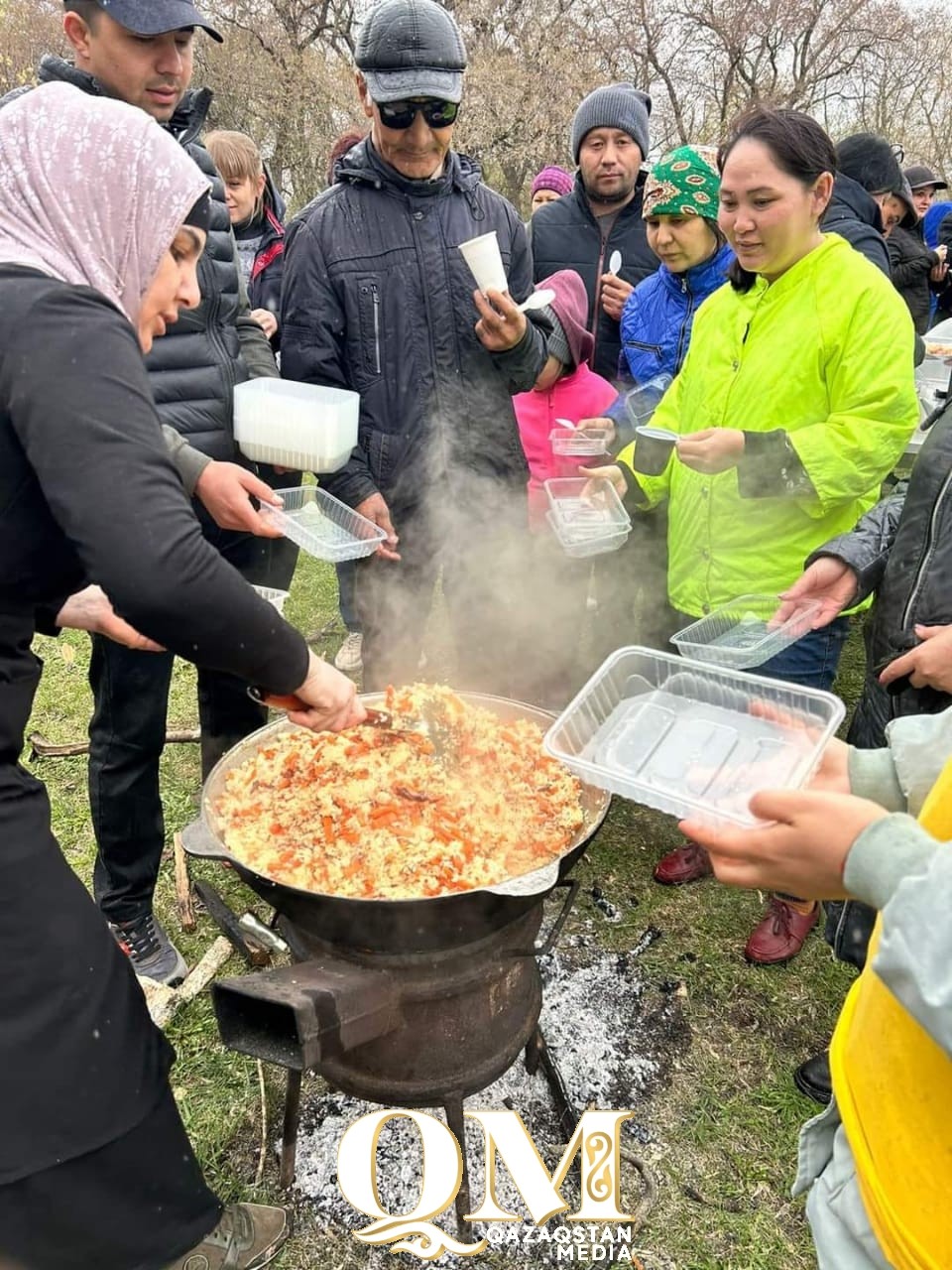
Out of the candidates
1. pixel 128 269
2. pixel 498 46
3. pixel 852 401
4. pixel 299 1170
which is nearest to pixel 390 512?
pixel 852 401

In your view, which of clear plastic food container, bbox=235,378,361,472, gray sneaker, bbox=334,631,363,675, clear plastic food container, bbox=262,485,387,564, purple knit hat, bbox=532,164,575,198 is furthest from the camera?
purple knit hat, bbox=532,164,575,198

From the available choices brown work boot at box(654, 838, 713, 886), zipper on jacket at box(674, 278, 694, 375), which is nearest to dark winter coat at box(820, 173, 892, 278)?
zipper on jacket at box(674, 278, 694, 375)

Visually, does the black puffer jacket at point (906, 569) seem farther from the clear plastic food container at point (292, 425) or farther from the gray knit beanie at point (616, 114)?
the gray knit beanie at point (616, 114)

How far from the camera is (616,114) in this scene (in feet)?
15.4

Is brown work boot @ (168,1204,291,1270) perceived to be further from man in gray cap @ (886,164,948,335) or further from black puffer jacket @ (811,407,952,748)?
man in gray cap @ (886,164,948,335)

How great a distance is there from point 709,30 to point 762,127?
21.6 meters

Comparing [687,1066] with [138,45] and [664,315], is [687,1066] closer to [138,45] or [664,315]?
[664,315]

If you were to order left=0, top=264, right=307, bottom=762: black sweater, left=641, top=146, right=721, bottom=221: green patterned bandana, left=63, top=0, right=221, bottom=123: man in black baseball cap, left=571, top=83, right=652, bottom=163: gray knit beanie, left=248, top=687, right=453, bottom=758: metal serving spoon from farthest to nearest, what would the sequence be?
left=571, top=83, right=652, bottom=163: gray knit beanie, left=641, top=146, right=721, bottom=221: green patterned bandana, left=248, top=687, right=453, bottom=758: metal serving spoon, left=63, top=0, right=221, bottom=123: man in black baseball cap, left=0, top=264, right=307, bottom=762: black sweater

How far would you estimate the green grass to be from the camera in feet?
8.13

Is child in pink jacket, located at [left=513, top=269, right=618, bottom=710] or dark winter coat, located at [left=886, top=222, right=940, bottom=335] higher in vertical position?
dark winter coat, located at [left=886, top=222, right=940, bottom=335]

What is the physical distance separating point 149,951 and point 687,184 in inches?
163

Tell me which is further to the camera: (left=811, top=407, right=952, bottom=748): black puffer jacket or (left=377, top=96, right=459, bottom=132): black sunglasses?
(left=377, top=96, right=459, bottom=132): black sunglasses

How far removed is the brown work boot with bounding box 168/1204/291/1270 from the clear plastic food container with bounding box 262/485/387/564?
2067 mm

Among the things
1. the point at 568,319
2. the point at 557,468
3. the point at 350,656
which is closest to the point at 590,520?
the point at 557,468
